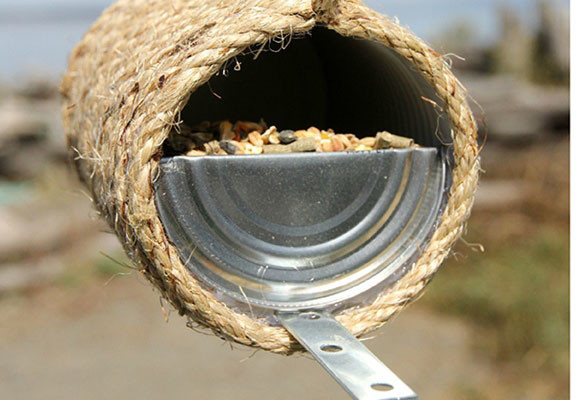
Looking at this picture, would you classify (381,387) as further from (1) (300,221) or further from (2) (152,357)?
(2) (152,357)

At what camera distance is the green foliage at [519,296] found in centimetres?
337

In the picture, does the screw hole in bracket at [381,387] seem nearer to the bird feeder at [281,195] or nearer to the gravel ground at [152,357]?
the bird feeder at [281,195]

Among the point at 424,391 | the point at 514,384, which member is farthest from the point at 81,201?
the point at 514,384

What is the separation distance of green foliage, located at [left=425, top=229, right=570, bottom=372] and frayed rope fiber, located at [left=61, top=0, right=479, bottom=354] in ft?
9.04

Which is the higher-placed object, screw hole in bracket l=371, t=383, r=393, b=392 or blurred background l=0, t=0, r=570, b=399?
screw hole in bracket l=371, t=383, r=393, b=392

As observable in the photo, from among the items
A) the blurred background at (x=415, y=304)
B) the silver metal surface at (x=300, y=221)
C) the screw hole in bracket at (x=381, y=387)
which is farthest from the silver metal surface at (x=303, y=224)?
the blurred background at (x=415, y=304)

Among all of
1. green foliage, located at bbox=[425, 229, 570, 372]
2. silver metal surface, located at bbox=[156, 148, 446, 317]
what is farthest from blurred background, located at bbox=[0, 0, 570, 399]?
silver metal surface, located at bbox=[156, 148, 446, 317]

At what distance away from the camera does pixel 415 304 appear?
4043 millimetres

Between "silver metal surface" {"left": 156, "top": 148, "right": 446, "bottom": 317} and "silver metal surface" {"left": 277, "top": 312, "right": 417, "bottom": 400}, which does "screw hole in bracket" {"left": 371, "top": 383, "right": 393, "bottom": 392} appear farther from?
"silver metal surface" {"left": 156, "top": 148, "right": 446, "bottom": 317}

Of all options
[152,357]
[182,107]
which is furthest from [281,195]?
[152,357]

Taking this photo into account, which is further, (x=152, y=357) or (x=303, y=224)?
(x=152, y=357)

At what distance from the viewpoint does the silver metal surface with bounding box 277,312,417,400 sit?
0.62 meters

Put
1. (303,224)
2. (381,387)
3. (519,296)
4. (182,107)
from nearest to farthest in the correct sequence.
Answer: (381,387), (182,107), (303,224), (519,296)

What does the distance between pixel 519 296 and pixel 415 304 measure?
650 millimetres
